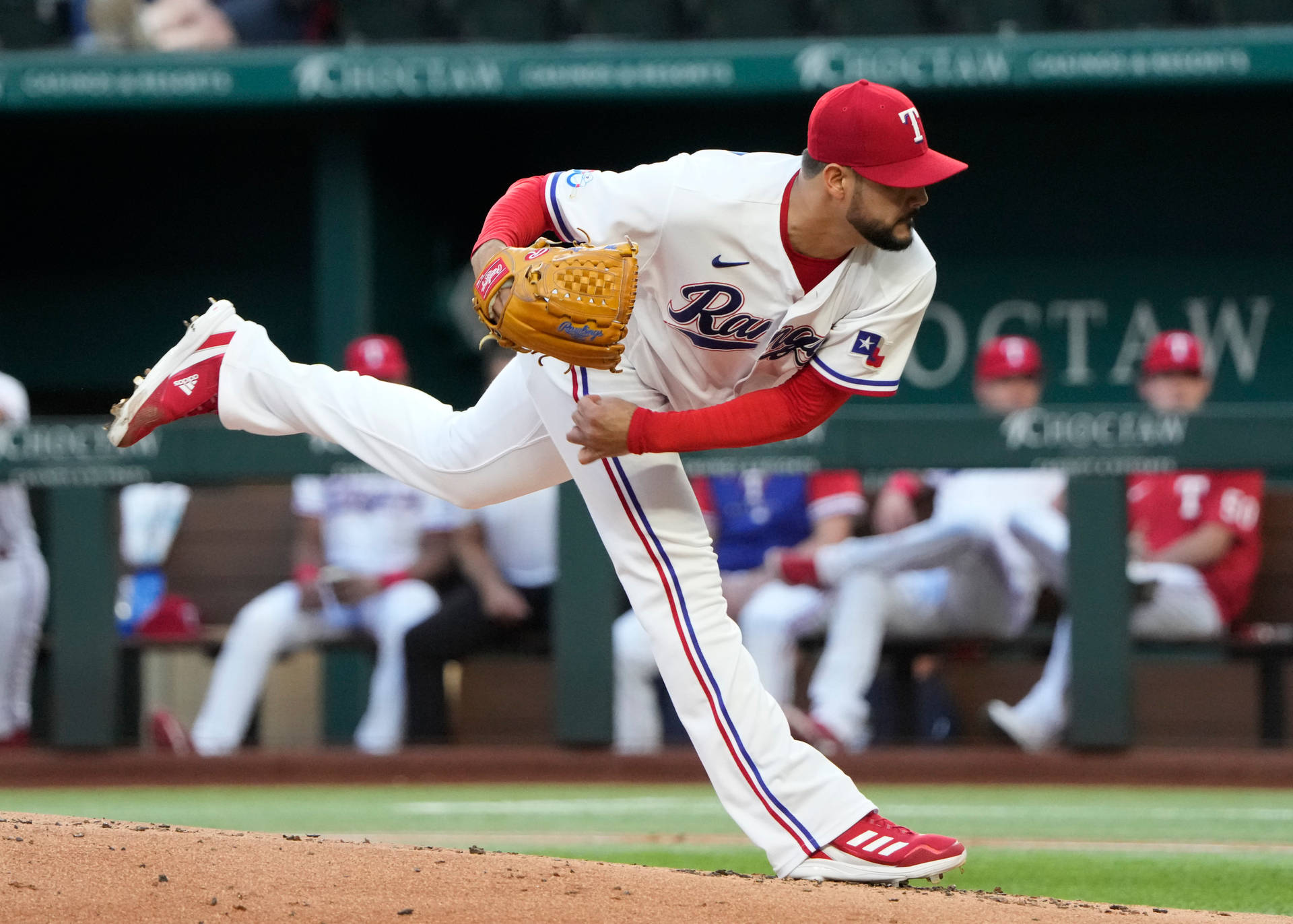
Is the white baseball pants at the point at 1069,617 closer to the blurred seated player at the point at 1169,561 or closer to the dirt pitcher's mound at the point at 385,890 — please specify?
the blurred seated player at the point at 1169,561

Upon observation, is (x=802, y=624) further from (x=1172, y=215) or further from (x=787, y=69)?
(x=1172, y=215)

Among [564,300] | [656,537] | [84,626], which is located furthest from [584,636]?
[564,300]

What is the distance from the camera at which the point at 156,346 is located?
972 centimetres

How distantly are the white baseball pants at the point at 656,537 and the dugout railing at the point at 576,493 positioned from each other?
6.99 feet

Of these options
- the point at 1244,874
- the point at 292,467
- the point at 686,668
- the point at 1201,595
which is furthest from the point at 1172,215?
the point at 686,668

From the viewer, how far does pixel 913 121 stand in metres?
2.74

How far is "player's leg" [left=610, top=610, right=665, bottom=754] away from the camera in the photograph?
530 centimetres

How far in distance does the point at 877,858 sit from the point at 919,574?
245 cm

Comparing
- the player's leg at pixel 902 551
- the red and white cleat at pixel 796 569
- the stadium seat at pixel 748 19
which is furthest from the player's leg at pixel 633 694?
the stadium seat at pixel 748 19

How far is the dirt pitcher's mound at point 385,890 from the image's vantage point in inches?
91.7

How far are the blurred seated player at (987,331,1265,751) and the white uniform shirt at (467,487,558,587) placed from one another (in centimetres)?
142

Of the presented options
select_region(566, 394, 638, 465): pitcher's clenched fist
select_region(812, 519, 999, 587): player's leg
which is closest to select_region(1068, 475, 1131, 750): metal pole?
select_region(812, 519, 999, 587): player's leg

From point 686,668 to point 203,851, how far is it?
0.84m

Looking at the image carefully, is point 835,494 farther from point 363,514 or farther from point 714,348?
point 714,348
